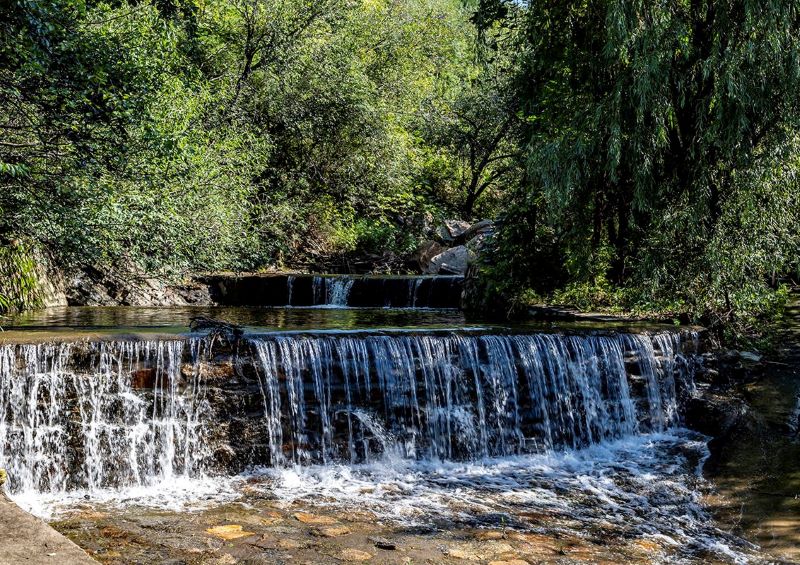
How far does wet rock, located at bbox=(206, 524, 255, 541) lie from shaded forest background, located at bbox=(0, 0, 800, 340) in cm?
396

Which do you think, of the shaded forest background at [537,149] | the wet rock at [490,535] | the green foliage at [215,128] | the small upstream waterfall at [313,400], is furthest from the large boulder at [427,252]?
the wet rock at [490,535]

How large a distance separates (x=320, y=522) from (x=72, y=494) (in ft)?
8.06

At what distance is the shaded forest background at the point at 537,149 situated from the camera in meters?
8.85

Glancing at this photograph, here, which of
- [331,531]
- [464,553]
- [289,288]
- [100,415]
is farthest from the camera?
[289,288]

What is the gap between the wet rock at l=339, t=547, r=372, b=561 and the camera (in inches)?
195

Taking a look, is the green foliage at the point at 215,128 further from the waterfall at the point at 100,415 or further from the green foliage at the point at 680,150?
the green foliage at the point at 680,150

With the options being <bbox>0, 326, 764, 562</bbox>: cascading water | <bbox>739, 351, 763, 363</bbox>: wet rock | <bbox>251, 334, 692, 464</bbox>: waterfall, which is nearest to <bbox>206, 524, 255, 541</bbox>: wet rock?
<bbox>0, 326, 764, 562</bbox>: cascading water

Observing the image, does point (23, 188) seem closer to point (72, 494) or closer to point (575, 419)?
point (72, 494)

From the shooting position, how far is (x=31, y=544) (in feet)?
10.2

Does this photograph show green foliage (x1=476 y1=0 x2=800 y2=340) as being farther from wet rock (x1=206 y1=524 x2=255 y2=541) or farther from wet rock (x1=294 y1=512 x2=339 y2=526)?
wet rock (x1=206 y1=524 x2=255 y2=541)

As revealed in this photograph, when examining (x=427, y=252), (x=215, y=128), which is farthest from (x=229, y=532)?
(x=427, y=252)

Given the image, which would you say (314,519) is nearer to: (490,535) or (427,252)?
(490,535)

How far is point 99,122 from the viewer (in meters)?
8.56

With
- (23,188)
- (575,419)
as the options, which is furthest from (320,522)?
(23,188)
